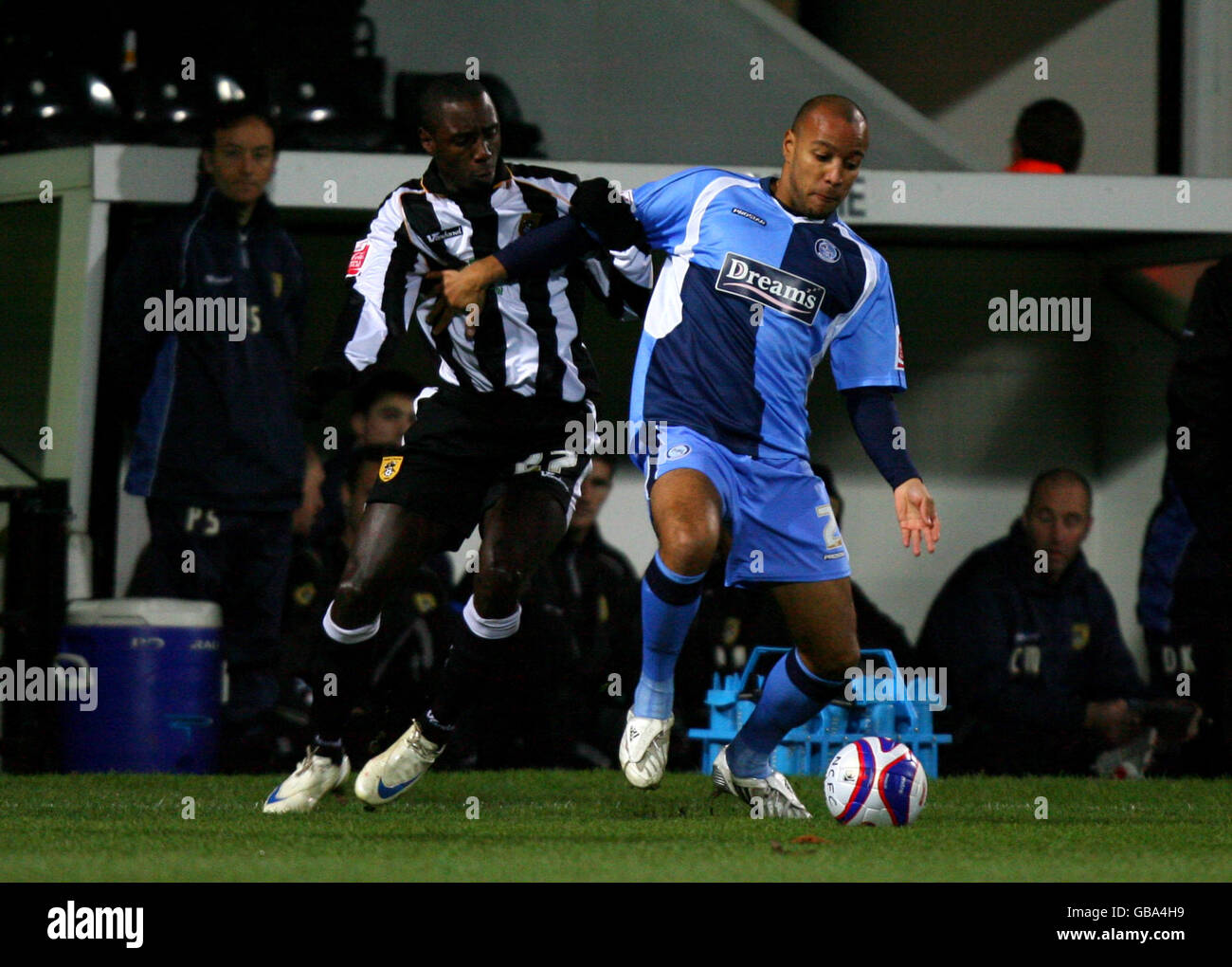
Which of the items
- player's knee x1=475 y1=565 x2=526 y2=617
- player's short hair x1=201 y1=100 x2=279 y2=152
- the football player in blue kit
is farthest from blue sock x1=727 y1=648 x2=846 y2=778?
player's short hair x1=201 y1=100 x2=279 y2=152

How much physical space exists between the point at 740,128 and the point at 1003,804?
4.01 m

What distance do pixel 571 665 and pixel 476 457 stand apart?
2.13 m

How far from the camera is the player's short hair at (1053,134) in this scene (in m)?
8.83

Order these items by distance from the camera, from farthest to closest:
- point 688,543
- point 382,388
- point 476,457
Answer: point 382,388 < point 476,457 < point 688,543

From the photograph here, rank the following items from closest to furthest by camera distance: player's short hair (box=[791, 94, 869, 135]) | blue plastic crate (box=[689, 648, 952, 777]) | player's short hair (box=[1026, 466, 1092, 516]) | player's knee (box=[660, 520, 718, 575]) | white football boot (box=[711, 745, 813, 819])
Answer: player's knee (box=[660, 520, 718, 575])
player's short hair (box=[791, 94, 869, 135])
white football boot (box=[711, 745, 813, 819])
blue plastic crate (box=[689, 648, 952, 777])
player's short hair (box=[1026, 466, 1092, 516])

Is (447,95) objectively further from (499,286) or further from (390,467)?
(390,467)

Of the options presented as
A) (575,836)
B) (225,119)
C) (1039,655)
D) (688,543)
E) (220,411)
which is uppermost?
(225,119)

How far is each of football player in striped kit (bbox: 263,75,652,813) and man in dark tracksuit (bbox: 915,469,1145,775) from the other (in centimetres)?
292

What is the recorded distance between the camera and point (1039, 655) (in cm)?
825

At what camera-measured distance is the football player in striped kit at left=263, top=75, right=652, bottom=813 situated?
17.9 feet

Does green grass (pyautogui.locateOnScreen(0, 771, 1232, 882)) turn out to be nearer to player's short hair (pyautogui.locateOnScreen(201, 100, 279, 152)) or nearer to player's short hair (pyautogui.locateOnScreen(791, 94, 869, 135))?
player's short hair (pyautogui.locateOnScreen(791, 94, 869, 135))

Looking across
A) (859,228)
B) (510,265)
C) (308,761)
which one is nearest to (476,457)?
(510,265)

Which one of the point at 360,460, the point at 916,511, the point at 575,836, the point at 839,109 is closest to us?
the point at 575,836
